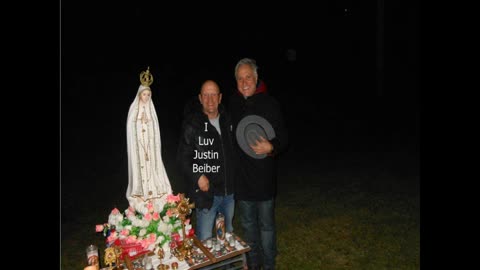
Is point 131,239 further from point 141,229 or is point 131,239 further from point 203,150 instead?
point 203,150

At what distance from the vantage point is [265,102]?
425cm

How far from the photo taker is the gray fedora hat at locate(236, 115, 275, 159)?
166 inches

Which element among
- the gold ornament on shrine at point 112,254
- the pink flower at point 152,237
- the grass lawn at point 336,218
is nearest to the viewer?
→ the gold ornament on shrine at point 112,254

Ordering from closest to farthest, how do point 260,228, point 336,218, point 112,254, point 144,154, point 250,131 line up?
1. point 112,254
2. point 144,154
3. point 250,131
4. point 260,228
5. point 336,218

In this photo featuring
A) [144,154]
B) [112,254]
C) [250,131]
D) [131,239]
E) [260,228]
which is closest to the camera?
[112,254]

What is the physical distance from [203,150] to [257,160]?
65 cm

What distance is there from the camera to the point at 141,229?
396 centimetres

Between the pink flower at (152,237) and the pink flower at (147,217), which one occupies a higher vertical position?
the pink flower at (147,217)

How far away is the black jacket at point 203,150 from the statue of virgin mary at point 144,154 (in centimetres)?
30

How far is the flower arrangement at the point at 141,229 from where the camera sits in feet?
12.9

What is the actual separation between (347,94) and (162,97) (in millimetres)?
10593

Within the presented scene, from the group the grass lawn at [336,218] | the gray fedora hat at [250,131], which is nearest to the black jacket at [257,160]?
the gray fedora hat at [250,131]

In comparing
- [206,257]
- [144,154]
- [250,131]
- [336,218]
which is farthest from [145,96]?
[336,218]

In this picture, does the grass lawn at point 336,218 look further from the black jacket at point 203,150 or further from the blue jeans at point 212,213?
the black jacket at point 203,150
